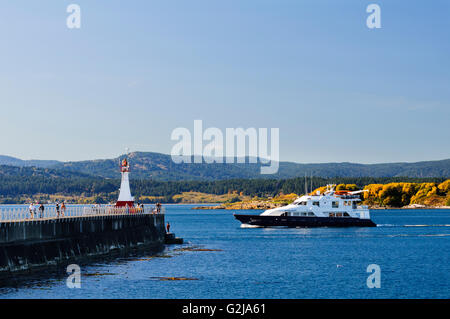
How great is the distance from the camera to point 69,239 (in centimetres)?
5300

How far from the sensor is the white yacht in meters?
116

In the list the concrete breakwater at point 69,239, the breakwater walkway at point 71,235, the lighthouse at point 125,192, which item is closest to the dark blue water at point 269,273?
the concrete breakwater at point 69,239

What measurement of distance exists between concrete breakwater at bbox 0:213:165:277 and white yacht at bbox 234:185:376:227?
141 ft

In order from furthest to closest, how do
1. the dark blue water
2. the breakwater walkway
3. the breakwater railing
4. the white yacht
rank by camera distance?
the white yacht → the breakwater railing → the breakwater walkway → the dark blue water

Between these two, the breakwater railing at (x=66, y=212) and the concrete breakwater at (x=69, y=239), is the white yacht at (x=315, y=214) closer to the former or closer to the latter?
the breakwater railing at (x=66, y=212)

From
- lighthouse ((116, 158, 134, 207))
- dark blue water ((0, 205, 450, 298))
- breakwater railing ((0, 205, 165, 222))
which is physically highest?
lighthouse ((116, 158, 134, 207))

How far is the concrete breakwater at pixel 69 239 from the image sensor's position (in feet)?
141

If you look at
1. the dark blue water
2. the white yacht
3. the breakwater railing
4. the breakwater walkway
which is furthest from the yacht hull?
the breakwater walkway

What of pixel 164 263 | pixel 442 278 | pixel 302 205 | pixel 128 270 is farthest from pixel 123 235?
pixel 302 205

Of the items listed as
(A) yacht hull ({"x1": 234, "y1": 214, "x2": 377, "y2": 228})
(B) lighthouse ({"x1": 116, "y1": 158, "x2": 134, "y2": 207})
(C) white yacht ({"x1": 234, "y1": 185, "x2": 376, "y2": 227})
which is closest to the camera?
(B) lighthouse ({"x1": 116, "y1": 158, "x2": 134, "y2": 207})

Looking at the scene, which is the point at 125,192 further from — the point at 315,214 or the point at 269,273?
the point at 315,214

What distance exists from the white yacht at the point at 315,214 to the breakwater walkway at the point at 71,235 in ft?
133

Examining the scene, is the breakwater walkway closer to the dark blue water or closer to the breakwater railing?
the breakwater railing

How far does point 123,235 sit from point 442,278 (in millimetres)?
30051
